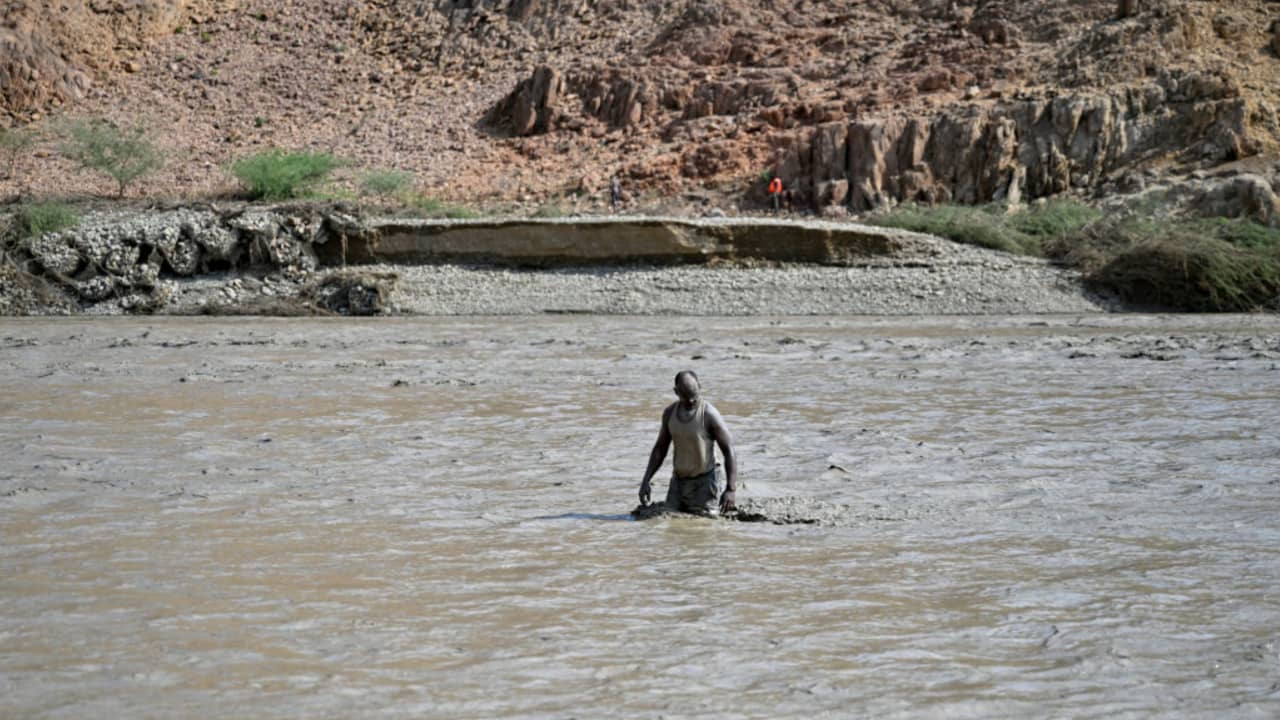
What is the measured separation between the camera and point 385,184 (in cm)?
3203

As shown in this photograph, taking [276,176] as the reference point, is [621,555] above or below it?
below

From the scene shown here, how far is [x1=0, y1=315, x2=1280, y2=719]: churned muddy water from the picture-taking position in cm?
482

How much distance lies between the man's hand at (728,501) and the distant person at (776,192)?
24862 mm

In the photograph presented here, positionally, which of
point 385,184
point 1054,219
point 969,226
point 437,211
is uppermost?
point 385,184

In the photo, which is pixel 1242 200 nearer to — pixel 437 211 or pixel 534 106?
pixel 437 211

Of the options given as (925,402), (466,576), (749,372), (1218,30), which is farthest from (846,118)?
(466,576)

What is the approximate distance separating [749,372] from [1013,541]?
29.4ft

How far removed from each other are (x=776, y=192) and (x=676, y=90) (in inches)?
328

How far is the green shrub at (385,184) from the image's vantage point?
32.0 m

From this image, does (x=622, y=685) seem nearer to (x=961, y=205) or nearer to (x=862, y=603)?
(x=862, y=603)

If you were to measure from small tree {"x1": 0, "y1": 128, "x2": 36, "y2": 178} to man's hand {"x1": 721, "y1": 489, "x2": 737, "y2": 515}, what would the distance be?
36.4 meters

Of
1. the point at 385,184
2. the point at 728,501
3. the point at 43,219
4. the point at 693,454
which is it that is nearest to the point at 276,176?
the point at 385,184

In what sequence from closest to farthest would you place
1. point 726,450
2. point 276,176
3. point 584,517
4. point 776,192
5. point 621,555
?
point 621,555
point 726,450
point 584,517
point 276,176
point 776,192

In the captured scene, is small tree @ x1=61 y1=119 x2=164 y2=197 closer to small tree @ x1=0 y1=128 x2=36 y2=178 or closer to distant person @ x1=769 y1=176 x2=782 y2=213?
small tree @ x1=0 y1=128 x2=36 y2=178
